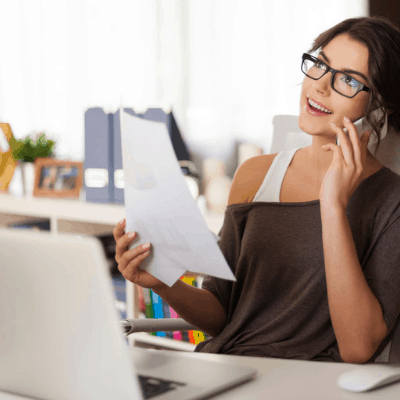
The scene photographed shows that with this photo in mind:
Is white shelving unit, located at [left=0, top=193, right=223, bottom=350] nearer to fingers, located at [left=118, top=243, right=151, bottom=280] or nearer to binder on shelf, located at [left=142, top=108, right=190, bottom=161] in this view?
binder on shelf, located at [left=142, top=108, right=190, bottom=161]

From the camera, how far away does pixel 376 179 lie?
3.71ft

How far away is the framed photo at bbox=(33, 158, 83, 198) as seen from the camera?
2.54m

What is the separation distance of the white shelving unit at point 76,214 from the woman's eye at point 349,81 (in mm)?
939

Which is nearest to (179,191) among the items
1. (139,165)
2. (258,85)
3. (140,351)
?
(139,165)

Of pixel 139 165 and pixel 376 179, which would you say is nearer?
pixel 139 165

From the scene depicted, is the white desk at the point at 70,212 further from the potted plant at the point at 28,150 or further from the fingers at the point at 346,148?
the fingers at the point at 346,148

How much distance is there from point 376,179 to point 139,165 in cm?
54

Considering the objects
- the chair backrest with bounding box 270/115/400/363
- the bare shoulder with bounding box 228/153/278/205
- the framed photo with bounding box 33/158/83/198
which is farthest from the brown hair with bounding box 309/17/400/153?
the framed photo with bounding box 33/158/83/198

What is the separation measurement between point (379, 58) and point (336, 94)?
102 mm

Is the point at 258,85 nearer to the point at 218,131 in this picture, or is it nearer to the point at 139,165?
the point at 218,131

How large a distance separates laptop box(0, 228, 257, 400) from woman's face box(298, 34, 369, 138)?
70cm

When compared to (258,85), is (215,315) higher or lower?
lower

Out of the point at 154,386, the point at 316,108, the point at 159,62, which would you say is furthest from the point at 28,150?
the point at 154,386

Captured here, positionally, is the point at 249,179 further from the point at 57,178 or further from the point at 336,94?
the point at 57,178
